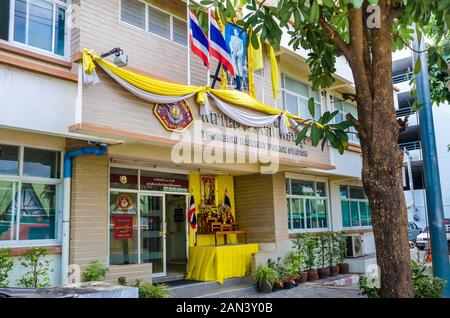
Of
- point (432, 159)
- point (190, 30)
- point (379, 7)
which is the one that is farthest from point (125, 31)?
point (432, 159)

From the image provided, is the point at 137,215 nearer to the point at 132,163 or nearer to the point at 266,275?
the point at 132,163

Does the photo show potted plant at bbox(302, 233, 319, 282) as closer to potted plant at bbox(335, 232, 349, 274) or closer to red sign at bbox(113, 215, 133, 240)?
potted plant at bbox(335, 232, 349, 274)

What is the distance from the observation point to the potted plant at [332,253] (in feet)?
45.6

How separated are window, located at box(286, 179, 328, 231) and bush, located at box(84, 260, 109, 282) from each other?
680 cm

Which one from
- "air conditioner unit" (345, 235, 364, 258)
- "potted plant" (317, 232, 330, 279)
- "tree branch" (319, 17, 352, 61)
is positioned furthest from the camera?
"air conditioner unit" (345, 235, 364, 258)

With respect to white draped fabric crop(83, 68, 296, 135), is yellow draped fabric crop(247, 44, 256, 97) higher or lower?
higher

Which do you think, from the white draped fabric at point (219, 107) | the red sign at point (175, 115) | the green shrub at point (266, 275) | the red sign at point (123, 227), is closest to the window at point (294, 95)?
the white draped fabric at point (219, 107)

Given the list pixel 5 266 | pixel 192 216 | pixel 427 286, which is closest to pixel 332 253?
pixel 192 216

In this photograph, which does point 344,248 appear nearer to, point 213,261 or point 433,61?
point 213,261

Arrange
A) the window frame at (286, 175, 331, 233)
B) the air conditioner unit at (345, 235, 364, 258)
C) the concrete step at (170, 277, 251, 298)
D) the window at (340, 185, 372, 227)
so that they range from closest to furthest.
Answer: the concrete step at (170, 277, 251, 298) < the window frame at (286, 175, 331, 233) < the air conditioner unit at (345, 235, 364, 258) < the window at (340, 185, 372, 227)

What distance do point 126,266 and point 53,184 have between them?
2.09 m

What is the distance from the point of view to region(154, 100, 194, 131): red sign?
8484 millimetres

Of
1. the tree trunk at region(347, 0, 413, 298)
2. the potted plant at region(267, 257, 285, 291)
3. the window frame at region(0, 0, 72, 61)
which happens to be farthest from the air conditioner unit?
the window frame at region(0, 0, 72, 61)

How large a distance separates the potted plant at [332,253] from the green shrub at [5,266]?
31.2ft
